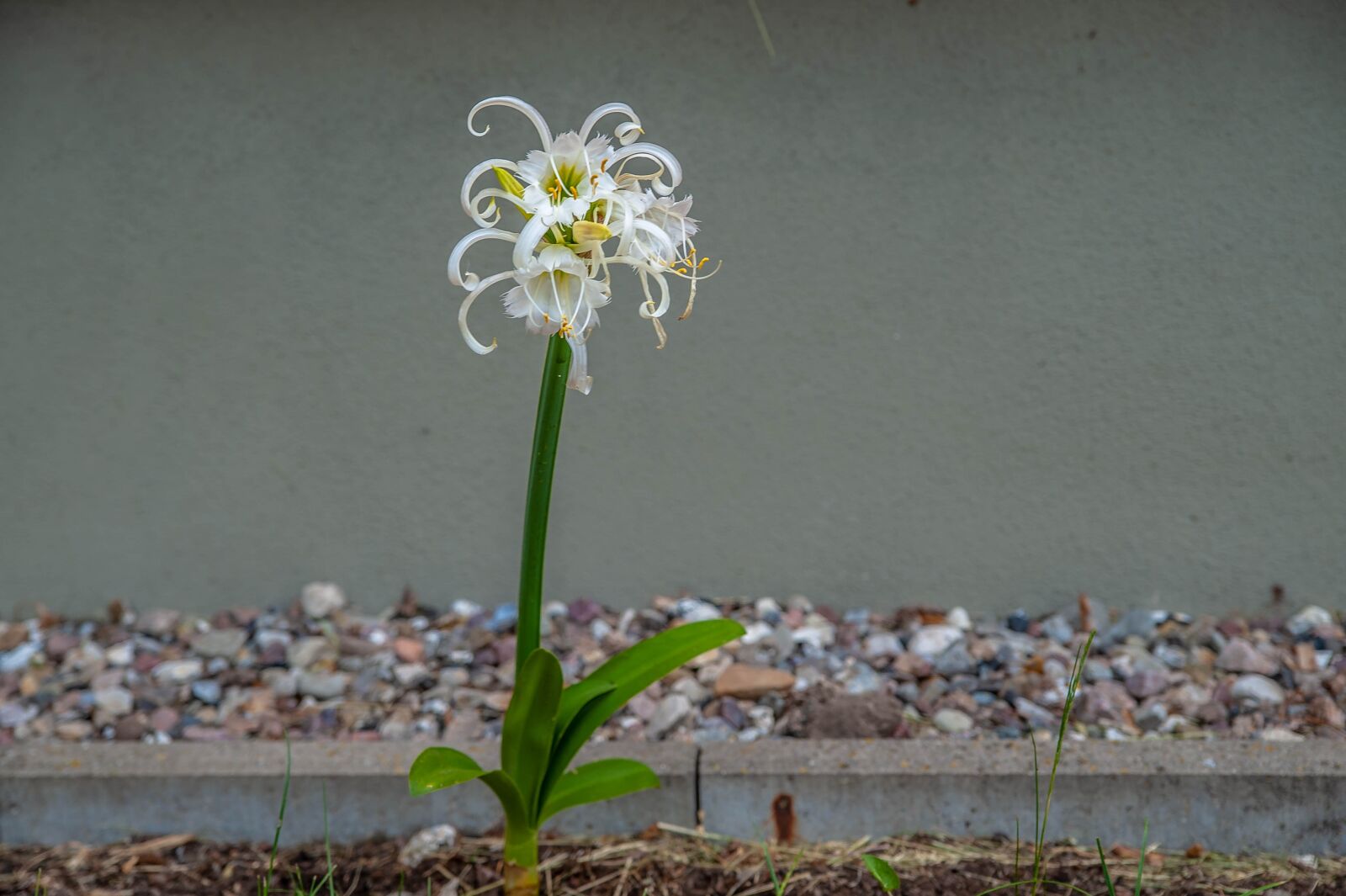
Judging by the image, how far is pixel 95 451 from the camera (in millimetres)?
2916

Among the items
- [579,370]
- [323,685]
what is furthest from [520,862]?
[323,685]

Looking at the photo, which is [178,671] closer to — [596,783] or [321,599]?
[321,599]

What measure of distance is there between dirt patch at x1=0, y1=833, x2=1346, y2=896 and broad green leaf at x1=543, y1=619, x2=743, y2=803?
0.30 meters

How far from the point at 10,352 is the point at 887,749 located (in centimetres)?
255

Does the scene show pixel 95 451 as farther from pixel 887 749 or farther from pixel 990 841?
pixel 990 841

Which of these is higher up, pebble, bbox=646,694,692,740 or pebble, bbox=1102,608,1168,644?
pebble, bbox=1102,608,1168,644

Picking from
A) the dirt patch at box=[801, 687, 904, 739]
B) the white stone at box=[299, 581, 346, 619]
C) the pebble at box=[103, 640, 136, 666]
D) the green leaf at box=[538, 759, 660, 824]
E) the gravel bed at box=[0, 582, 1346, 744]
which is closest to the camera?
the green leaf at box=[538, 759, 660, 824]

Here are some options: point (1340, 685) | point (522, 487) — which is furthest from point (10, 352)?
point (1340, 685)

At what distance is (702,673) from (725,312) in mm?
924

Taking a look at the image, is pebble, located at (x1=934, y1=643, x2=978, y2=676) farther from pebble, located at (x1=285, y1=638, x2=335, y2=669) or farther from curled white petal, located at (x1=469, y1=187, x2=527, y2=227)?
curled white petal, located at (x1=469, y1=187, x2=527, y2=227)

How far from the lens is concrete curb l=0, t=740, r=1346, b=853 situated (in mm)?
1862

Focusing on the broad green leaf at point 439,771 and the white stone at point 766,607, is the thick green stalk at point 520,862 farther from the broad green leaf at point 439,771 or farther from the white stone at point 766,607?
the white stone at point 766,607

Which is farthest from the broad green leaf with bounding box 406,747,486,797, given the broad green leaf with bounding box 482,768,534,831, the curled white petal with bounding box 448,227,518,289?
the curled white petal with bounding box 448,227,518,289

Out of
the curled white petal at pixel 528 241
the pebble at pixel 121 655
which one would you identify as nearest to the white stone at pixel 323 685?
the pebble at pixel 121 655
